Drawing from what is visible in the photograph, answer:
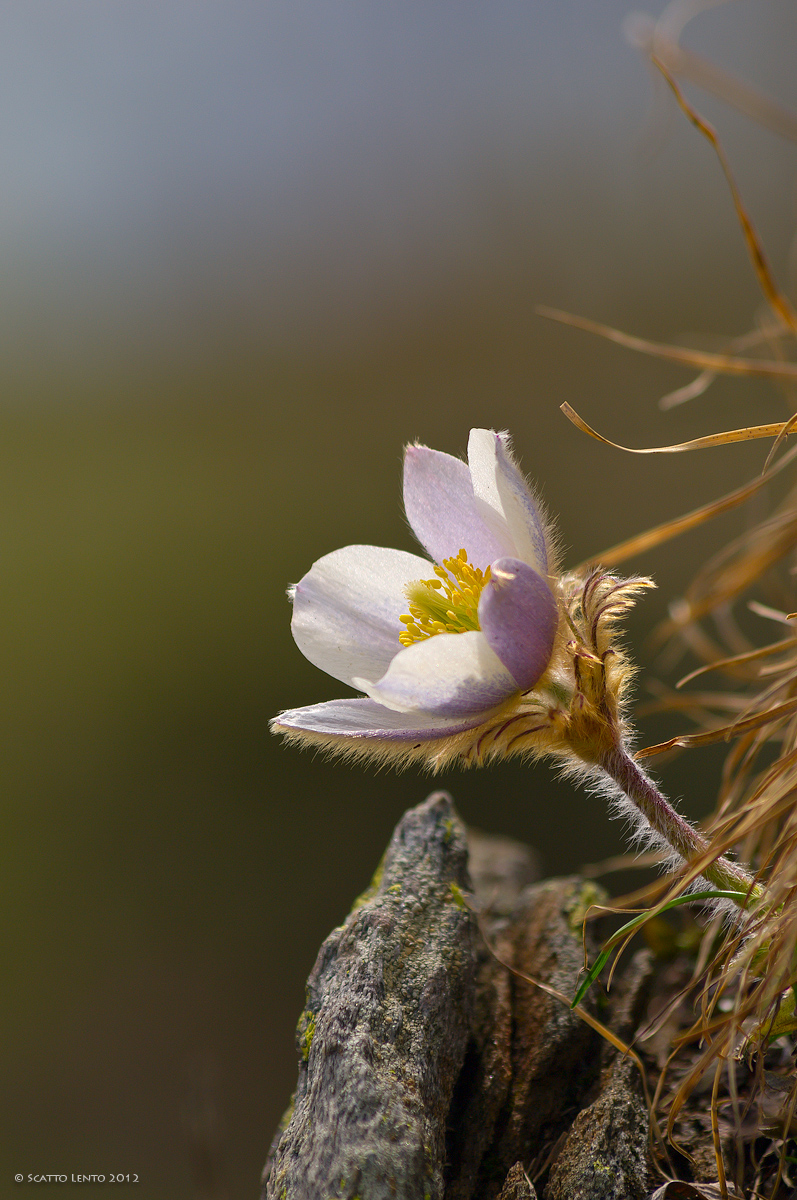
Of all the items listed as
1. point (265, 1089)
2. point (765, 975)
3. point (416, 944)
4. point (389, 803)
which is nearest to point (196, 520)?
point (389, 803)

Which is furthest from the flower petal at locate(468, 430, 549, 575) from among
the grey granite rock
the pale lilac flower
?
the grey granite rock

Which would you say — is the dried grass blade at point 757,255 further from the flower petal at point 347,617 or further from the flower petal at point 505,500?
the flower petal at point 347,617

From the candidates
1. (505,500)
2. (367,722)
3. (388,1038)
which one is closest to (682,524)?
(505,500)

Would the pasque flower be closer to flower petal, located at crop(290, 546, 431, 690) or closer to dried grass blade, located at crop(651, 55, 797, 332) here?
flower petal, located at crop(290, 546, 431, 690)

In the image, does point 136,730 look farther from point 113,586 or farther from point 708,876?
point 708,876

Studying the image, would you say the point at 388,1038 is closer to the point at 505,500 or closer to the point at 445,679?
the point at 445,679

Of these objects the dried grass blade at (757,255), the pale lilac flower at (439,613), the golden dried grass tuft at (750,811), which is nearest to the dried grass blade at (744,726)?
the golden dried grass tuft at (750,811)

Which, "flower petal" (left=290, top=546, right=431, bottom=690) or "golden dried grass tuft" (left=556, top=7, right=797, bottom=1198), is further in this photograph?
"flower petal" (left=290, top=546, right=431, bottom=690)
